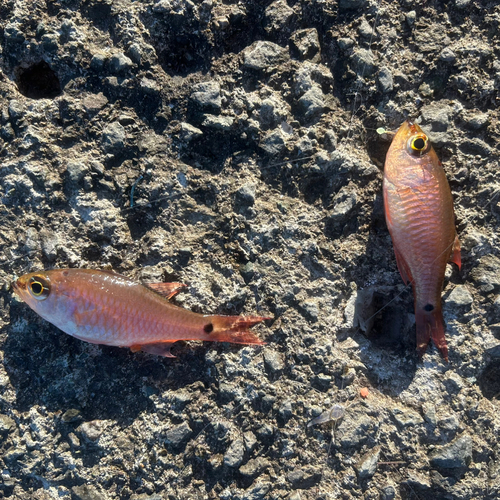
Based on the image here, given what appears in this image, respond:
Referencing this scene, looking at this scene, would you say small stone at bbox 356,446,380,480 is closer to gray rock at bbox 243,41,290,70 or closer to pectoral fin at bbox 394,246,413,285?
pectoral fin at bbox 394,246,413,285

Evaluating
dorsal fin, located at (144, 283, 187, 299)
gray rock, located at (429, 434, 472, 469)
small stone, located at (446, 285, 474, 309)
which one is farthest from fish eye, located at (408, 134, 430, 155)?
gray rock, located at (429, 434, 472, 469)

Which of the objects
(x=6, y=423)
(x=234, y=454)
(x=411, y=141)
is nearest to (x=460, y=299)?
(x=411, y=141)

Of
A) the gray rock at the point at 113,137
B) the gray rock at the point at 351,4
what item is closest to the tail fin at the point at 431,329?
the gray rock at the point at 351,4

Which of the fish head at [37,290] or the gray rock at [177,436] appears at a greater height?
the fish head at [37,290]

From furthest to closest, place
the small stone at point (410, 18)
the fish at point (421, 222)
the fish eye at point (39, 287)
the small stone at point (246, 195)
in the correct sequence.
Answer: the small stone at point (410, 18) → the small stone at point (246, 195) → the fish at point (421, 222) → the fish eye at point (39, 287)

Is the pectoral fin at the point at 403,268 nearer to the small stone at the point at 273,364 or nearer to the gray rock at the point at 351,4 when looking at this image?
the small stone at the point at 273,364

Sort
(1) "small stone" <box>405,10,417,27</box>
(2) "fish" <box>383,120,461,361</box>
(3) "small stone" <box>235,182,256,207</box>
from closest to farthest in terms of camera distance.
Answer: (2) "fish" <box>383,120,461,361</box> < (3) "small stone" <box>235,182,256,207</box> < (1) "small stone" <box>405,10,417,27</box>

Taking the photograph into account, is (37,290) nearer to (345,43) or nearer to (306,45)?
(306,45)
